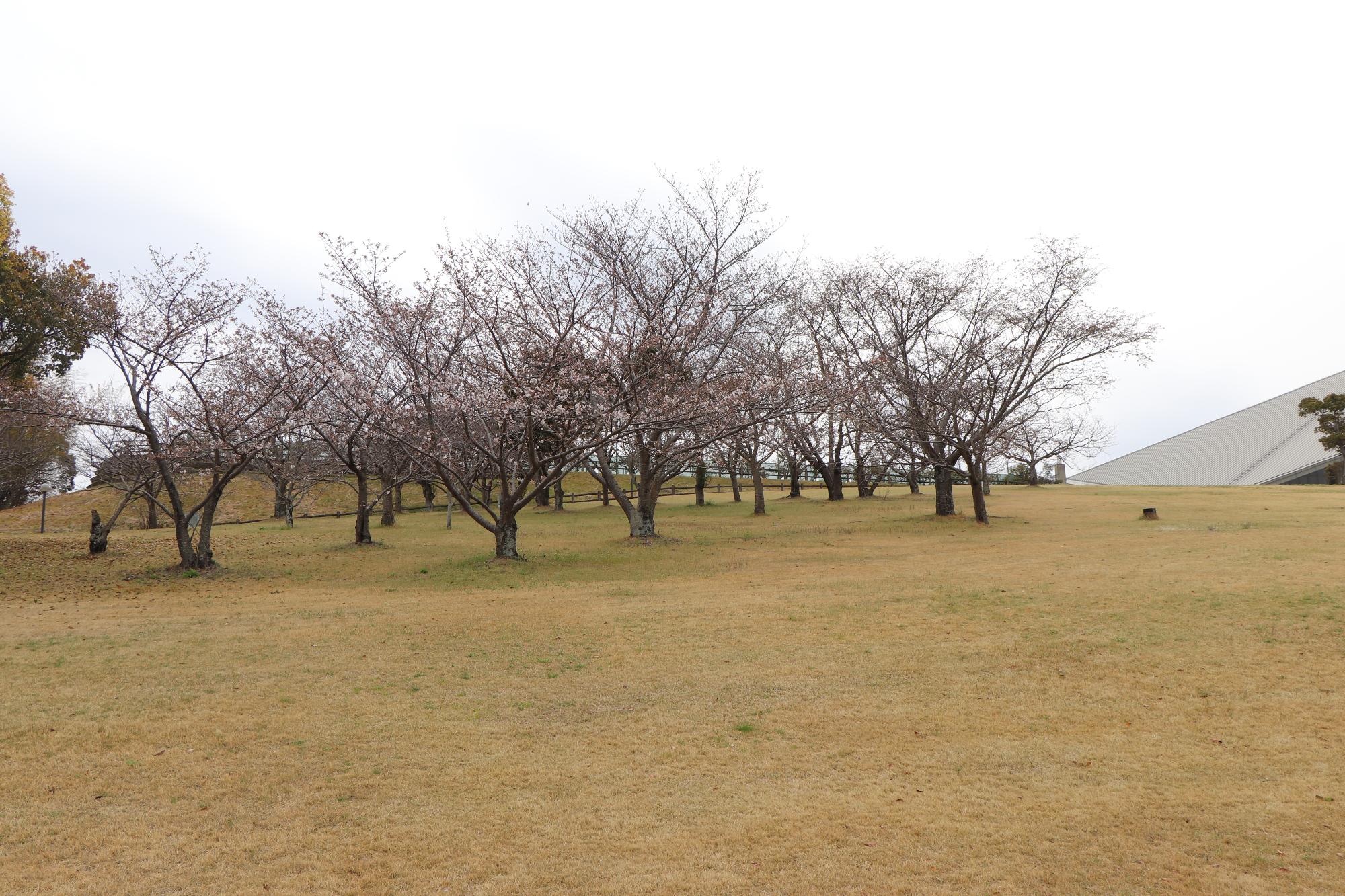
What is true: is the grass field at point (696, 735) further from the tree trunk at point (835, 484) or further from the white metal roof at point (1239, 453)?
the white metal roof at point (1239, 453)

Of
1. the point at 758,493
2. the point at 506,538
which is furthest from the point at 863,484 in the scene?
the point at 506,538

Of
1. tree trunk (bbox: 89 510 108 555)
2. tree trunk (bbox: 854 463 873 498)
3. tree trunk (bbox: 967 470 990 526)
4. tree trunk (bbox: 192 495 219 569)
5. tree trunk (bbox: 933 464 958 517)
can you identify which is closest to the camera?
tree trunk (bbox: 192 495 219 569)

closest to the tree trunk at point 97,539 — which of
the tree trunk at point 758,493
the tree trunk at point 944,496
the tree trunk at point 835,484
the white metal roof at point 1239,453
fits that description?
the tree trunk at point 758,493

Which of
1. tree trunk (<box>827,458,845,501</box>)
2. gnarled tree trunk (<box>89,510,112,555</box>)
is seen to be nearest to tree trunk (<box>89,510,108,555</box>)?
gnarled tree trunk (<box>89,510,112,555</box>)

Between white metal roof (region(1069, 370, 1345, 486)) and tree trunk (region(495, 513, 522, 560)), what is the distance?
46.1 m

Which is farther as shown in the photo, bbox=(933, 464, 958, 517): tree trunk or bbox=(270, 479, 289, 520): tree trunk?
bbox=(270, 479, 289, 520): tree trunk

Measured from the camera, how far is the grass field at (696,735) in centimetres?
462

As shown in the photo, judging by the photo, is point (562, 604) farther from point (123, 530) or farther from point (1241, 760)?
point (123, 530)

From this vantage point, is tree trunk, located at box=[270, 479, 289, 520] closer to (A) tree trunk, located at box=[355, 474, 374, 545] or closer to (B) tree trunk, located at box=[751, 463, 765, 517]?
(A) tree trunk, located at box=[355, 474, 374, 545]

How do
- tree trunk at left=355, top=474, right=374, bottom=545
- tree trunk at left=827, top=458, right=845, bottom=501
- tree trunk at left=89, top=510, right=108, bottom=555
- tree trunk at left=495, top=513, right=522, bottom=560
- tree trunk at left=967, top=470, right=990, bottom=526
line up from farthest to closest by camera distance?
tree trunk at left=827, top=458, right=845, bottom=501 < tree trunk at left=967, top=470, right=990, bottom=526 < tree trunk at left=355, top=474, right=374, bottom=545 < tree trunk at left=89, top=510, right=108, bottom=555 < tree trunk at left=495, top=513, right=522, bottom=560

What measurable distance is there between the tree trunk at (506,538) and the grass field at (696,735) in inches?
144

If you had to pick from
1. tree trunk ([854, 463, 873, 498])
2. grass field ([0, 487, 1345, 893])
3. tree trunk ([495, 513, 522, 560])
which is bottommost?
grass field ([0, 487, 1345, 893])

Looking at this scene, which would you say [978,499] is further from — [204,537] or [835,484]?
[204,537]

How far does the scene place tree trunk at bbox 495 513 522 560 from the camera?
18172mm
